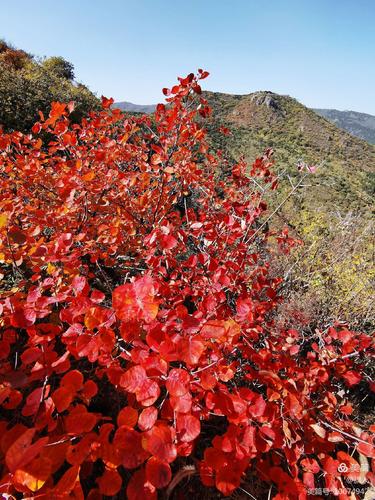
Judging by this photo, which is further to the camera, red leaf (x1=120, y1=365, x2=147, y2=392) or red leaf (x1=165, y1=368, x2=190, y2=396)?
red leaf (x1=120, y1=365, x2=147, y2=392)

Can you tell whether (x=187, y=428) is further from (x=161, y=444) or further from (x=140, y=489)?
(x=140, y=489)

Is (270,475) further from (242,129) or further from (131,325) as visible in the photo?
(242,129)

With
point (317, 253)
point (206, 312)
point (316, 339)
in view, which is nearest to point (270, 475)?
point (206, 312)

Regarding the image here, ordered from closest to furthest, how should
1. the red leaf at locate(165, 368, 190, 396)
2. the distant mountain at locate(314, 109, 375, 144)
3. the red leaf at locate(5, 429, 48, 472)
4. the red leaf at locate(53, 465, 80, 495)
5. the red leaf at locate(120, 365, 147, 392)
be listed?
the red leaf at locate(5, 429, 48, 472) → the red leaf at locate(53, 465, 80, 495) → the red leaf at locate(165, 368, 190, 396) → the red leaf at locate(120, 365, 147, 392) → the distant mountain at locate(314, 109, 375, 144)

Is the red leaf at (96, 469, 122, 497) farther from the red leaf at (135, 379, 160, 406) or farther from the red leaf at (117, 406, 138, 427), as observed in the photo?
the red leaf at (135, 379, 160, 406)

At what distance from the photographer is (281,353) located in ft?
8.38

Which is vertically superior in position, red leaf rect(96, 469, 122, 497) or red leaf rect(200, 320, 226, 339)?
red leaf rect(200, 320, 226, 339)

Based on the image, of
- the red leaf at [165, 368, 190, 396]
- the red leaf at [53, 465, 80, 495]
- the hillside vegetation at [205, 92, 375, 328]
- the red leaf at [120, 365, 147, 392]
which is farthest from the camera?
the hillside vegetation at [205, 92, 375, 328]

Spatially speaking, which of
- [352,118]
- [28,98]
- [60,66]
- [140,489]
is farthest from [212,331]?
[352,118]

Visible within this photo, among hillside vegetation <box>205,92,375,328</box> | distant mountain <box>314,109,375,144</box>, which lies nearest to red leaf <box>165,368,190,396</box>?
hillside vegetation <box>205,92,375,328</box>

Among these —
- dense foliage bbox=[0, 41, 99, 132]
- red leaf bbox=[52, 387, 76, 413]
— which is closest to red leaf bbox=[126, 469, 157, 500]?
red leaf bbox=[52, 387, 76, 413]

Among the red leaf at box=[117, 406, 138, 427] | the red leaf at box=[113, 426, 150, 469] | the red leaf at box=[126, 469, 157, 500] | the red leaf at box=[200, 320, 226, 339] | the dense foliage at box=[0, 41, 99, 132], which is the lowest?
the red leaf at box=[126, 469, 157, 500]

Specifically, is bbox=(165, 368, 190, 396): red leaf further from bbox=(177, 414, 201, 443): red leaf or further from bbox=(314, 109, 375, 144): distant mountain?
bbox=(314, 109, 375, 144): distant mountain

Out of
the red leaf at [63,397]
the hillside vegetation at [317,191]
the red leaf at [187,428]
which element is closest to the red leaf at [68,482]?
the red leaf at [63,397]
